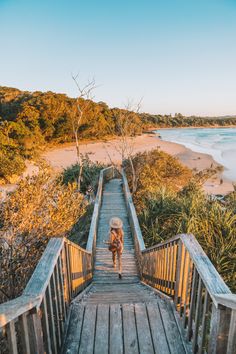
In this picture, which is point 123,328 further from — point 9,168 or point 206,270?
point 9,168

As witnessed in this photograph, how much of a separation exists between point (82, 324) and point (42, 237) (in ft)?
9.53

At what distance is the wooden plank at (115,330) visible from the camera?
9.10ft

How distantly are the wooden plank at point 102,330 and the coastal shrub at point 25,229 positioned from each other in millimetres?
1905

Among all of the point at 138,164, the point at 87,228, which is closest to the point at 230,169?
the point at 138,164

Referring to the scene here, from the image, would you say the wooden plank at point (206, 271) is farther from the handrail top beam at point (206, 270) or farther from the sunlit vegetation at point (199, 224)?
the sunlit vegetation at point (199, 224)

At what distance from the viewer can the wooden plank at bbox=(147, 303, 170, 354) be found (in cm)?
278

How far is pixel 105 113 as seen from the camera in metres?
54.8

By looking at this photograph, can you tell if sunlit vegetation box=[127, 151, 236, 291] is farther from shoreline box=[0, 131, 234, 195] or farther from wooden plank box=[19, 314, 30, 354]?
shoreline box=[0, 131, 234, 195]

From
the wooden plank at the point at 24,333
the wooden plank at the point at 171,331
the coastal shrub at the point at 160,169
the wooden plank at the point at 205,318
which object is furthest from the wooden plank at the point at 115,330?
the coastal shrub at the point at 160,169

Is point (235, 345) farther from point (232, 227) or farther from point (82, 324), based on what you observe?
point (232, 227)

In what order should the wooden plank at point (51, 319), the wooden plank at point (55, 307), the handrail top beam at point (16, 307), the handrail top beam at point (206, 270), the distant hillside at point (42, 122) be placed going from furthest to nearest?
1. the distant hillside at point (42, 122)
2. the wooden plank at point (55, 307)
3. the wooden plank at point (51, 319)
4. the handrail top beam at point (206, 270)
5. the handrail top beam at point (16, 307)

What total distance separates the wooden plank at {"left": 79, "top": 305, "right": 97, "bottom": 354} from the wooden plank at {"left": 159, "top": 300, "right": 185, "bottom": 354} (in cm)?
84

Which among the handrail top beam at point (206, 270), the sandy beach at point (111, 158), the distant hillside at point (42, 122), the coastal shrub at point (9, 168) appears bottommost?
the sandy beach at point (111, 158)

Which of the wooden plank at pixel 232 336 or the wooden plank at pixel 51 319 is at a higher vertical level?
the wooden plank at pixel 232 336
